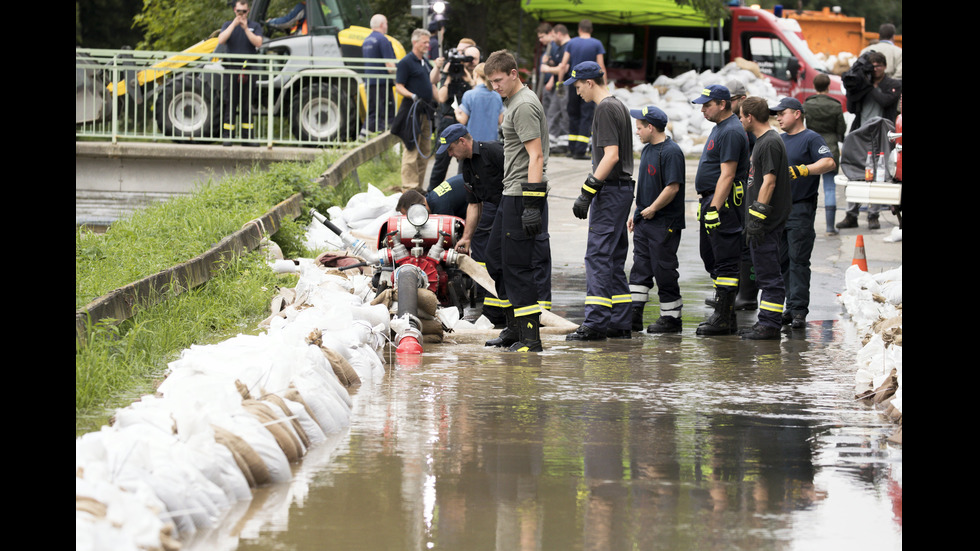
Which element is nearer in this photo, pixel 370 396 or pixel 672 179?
pixel 370 396

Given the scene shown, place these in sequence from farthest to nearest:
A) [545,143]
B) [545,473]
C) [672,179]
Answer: [672,179] → [545,143] → [545,473]

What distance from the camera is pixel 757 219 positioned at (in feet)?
29.8

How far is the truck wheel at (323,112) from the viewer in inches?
712

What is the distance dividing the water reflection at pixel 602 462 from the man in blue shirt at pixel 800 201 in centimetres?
199

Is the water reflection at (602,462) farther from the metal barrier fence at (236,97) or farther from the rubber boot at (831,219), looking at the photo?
the metal barrier fence at (236,97)

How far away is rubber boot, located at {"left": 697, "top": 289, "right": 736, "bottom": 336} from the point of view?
30.9 ft

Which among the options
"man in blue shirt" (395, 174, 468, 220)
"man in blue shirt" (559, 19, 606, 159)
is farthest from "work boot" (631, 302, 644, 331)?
"man in blue shirt" (559, 19, 606, 159)

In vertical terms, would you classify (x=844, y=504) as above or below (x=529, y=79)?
below

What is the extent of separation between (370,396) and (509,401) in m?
0.80

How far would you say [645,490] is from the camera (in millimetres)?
5027

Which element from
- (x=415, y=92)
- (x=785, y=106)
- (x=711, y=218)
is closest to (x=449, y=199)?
(x=711, y=218)

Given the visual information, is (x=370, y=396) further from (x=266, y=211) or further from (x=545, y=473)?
(x=266, y=211)

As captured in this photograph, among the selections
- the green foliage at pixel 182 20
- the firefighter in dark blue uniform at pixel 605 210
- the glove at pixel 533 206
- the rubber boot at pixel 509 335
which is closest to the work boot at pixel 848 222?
the firefighter in dark blue uniform at pixel 605 210
